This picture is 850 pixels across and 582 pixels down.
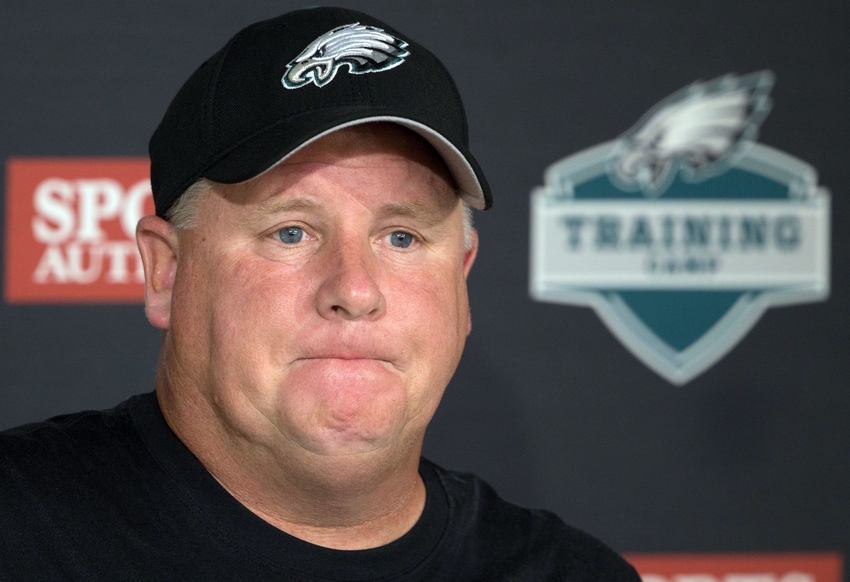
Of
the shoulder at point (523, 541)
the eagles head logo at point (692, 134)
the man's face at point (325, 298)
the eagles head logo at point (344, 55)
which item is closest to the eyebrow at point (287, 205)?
the man's face at point (325, 298)

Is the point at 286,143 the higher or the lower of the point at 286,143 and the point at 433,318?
the higher

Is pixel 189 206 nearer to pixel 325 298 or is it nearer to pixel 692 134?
pixel 325 298

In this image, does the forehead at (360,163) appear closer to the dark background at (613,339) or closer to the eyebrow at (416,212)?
the eyebrow at (416,212)

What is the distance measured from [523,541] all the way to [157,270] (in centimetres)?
50

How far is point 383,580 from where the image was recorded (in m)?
0.99

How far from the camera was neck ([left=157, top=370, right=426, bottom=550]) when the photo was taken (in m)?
0.96

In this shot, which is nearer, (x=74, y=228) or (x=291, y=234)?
(x=291, y=234)

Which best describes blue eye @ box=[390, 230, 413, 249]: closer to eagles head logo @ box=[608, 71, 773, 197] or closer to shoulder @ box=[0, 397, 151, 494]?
shoulder @ box=[0, 397, 151, 494]

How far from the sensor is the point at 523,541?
3.74ft

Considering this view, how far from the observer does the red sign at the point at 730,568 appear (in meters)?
1.83

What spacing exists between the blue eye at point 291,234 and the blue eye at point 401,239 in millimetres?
90

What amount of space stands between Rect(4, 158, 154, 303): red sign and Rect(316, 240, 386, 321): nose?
0.92 m

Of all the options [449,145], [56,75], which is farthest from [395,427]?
[56,75]

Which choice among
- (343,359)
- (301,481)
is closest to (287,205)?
(343,359)
